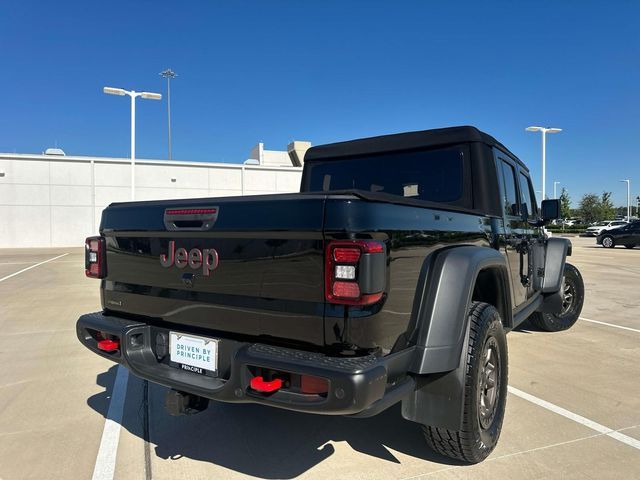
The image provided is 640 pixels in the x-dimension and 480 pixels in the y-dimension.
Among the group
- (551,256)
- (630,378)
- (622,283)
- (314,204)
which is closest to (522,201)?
(551,256)

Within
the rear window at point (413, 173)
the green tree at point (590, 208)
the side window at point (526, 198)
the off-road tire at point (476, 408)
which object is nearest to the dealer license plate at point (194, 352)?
the off-road tire at point (476, 408)

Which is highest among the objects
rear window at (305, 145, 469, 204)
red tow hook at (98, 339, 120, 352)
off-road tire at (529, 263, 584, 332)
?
rear window at (305, 145, 469, 204)

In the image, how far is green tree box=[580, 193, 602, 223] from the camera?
6153 cm

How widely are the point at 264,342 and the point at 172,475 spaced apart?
1.08 metres

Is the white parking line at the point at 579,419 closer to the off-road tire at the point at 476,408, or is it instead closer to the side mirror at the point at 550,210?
the off-road tire at the point at 476,408

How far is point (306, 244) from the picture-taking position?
2068 millimetres

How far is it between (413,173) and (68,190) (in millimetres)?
27328

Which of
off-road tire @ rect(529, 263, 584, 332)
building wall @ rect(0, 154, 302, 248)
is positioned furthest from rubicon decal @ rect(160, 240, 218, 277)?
building wall @ rect(0, 154, 302, 248)

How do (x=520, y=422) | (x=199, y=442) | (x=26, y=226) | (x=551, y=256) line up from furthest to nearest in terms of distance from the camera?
(x=26, y=226), (x=551, y=256), (x=520, y=422), (x=199, y=442)

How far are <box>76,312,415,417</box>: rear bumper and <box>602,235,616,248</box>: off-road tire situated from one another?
83.0ft

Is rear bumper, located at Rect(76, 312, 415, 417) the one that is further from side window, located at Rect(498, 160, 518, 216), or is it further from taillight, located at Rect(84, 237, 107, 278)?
side window, located at Rect(498, 160, 518, 216)

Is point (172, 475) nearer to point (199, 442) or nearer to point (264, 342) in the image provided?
point (199, 442)

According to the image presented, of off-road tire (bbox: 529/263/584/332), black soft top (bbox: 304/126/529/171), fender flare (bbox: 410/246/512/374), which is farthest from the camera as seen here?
off-road tire (bbox: 529/263/584/332)

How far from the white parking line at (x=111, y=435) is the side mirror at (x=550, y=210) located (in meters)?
4.61
